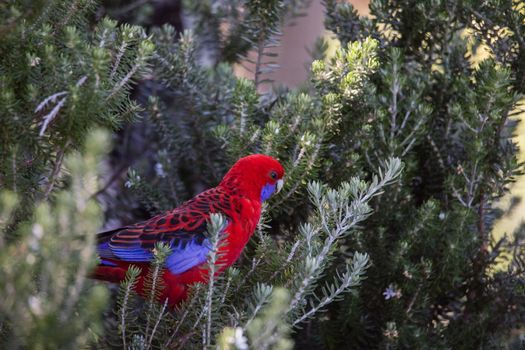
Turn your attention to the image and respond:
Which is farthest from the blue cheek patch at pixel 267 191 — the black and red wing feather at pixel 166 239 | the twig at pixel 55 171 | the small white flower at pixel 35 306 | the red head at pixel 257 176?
the small white flower at pixel 35 306

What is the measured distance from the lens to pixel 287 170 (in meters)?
2.08

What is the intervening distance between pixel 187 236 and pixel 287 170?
1.21 ft

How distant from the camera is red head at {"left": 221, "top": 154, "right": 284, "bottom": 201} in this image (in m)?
2.06

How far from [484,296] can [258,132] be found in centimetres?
92

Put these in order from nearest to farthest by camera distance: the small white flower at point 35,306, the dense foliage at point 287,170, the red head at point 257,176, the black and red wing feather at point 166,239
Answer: the small white flower at point 35,306 → the dense foliage at point 287,170 → the black and red wing feather at point 166,239 → the red head at point 257,176

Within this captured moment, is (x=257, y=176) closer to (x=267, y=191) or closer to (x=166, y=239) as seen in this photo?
(x=267, y=191)

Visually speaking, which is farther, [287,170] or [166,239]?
[287,170]

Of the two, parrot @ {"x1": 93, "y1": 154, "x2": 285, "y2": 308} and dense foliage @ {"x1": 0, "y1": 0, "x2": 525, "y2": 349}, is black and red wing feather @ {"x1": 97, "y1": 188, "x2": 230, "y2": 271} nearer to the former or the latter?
parrot @ {"x1": 93, "y1": 154, "x2": 285, "y2": 308}

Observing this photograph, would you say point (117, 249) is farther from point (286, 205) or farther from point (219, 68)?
point (219, 68)

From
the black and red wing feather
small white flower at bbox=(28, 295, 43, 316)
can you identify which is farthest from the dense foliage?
the black and red wing feather

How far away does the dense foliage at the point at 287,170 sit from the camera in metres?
1.33

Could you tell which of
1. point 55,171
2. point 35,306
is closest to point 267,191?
point 55,171

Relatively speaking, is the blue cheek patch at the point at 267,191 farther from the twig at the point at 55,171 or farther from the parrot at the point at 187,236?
the twig at the point at 55,171

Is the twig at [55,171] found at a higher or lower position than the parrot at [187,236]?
higher
